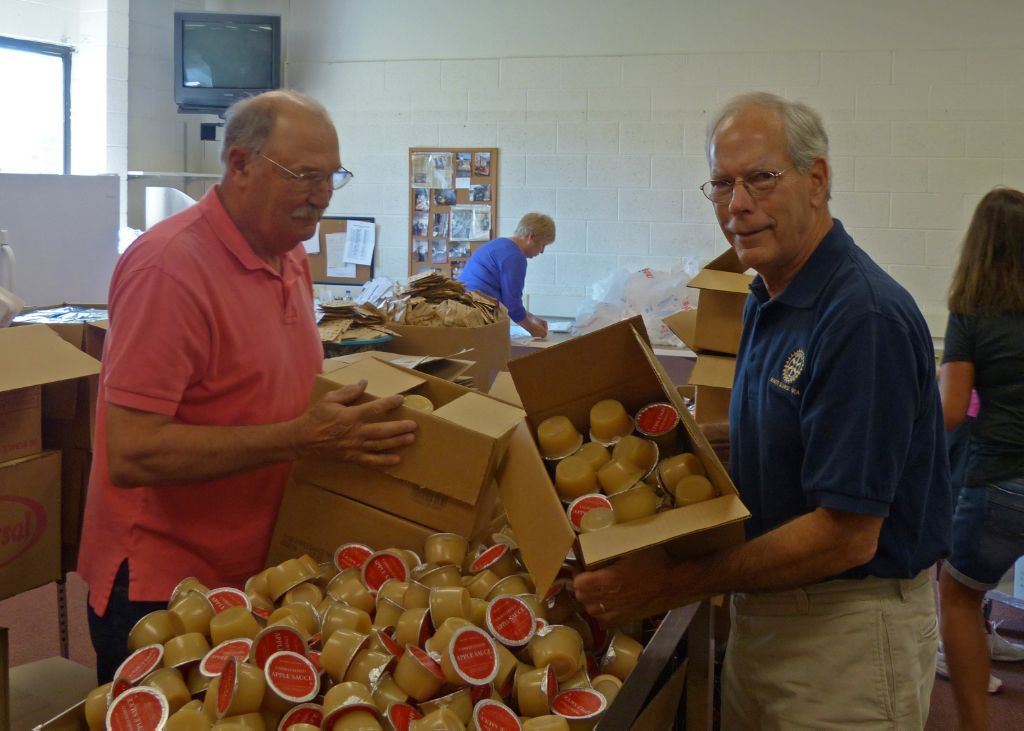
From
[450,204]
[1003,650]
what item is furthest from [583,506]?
[450,204]

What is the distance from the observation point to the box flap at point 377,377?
1628mm

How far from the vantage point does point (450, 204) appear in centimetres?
636

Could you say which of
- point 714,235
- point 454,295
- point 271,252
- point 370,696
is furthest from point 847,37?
point 370,696

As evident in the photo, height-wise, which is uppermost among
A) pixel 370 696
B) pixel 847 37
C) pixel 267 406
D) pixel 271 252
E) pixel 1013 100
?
pixel 847 37

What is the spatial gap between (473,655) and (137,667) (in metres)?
0.48

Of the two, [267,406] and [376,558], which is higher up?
[267,406]

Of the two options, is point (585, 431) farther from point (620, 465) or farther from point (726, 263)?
point (726, 263)

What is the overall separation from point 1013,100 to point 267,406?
5.03 metres

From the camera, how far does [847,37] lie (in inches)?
218

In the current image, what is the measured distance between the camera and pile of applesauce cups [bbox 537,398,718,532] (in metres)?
1.39

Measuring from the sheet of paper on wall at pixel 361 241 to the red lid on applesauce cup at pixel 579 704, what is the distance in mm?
5437

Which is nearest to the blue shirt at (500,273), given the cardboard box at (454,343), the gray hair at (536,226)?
the gray hair at (536,226)

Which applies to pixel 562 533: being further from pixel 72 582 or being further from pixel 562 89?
pixel 562 89

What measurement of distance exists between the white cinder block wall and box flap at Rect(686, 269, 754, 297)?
125 inches
